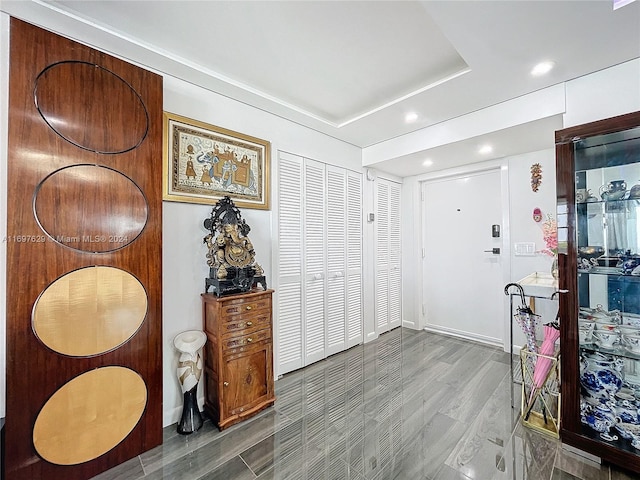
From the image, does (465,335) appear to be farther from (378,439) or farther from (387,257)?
(378,439)

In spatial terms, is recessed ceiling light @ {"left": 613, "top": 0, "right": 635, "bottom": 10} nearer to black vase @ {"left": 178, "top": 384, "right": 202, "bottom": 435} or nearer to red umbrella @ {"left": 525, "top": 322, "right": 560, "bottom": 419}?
red umbrella @ {"left": 525, "top": 322, "right": 560, "bottom": 419}

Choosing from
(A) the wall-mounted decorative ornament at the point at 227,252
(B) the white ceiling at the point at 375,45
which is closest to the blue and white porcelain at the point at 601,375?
(B) the white ceiling at the point at 375,45

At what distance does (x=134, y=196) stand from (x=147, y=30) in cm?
102

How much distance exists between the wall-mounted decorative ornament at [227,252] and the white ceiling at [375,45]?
104cm

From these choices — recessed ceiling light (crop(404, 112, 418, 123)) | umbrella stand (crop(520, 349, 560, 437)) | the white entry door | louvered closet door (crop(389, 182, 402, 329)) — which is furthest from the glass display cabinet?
louvered closet door (crop(389, 182, 402, 329))

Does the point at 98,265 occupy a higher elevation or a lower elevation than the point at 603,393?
higher

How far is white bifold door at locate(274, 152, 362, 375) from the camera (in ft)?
9.05

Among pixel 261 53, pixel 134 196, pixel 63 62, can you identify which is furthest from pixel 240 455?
pixel 261 53

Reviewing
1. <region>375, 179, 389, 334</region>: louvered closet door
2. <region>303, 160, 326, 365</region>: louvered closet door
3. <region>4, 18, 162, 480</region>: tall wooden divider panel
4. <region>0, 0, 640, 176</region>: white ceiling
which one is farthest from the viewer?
<region>375, 179, 389, 334</region>: louvered closet door

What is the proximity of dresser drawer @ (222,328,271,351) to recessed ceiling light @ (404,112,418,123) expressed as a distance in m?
2.37

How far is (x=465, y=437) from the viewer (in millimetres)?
1868

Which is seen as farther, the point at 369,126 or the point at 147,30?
the point at 369,126

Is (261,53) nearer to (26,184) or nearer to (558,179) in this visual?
(26,184)

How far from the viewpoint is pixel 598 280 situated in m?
1.82
